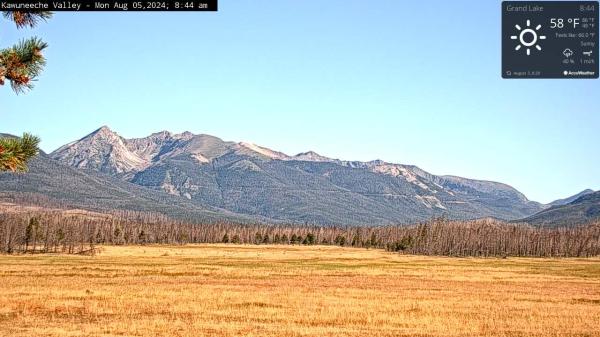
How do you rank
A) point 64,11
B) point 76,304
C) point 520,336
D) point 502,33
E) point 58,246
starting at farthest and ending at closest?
point 58,246 < point 76,304 < point 520,336 < point 502,33 < point 64,11

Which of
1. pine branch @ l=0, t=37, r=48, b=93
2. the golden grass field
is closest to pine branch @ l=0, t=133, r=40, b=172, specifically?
pine branch @ l=0, t=37, r=48, b=93

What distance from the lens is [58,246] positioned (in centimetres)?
17600

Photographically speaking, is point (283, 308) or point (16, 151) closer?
point (16, 151)

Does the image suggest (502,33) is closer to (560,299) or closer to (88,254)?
(560,299)

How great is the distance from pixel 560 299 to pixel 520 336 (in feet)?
85.5

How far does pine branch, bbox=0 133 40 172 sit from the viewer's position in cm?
1063

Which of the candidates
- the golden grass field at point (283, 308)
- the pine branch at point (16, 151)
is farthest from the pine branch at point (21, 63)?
the golden grass field at point (283, 308)

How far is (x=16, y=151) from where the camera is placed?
10.8m

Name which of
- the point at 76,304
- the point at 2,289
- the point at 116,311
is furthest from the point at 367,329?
the point at 2,289
